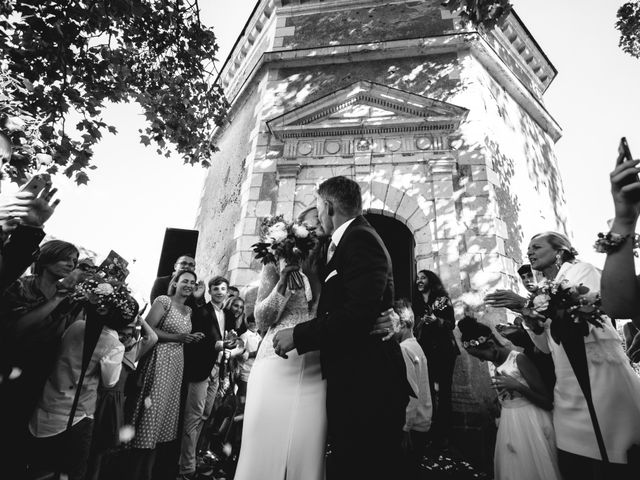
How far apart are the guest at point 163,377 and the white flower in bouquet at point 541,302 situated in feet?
10.1

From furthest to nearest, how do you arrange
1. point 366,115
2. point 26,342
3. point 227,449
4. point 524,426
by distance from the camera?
point 366,115, point 227,449, point 524,426, point 26,342

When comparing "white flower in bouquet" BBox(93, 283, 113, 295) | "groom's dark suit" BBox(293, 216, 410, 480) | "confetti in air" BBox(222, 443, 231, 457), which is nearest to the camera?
"groom's dark suit" BBox(293, 216, 410, 480)

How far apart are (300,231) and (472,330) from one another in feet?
8.05

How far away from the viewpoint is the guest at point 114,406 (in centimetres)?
291

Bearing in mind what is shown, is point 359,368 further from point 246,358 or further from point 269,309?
point 246,358

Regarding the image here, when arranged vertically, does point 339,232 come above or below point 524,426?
above

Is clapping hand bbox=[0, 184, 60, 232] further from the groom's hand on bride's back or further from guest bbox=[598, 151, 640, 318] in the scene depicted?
guest bbox=[598, 151, 640, 318]

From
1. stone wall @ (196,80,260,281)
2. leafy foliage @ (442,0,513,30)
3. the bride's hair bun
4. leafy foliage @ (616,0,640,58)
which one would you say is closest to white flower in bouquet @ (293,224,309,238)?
the bride's hair bun

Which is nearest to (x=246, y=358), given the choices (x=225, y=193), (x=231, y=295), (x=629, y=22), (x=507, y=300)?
(x=231, y=295)

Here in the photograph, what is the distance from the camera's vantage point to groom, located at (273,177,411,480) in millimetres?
1659

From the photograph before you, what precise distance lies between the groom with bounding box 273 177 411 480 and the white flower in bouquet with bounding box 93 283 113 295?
5.11 ft

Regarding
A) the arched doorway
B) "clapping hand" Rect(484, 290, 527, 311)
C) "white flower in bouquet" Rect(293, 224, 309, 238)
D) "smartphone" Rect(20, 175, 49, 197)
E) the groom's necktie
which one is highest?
the arched doorway

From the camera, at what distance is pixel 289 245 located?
6.68 feet

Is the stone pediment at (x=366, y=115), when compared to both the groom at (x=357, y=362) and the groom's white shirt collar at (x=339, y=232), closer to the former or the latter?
the groom's white shirt collar at (x=339, y=232)
